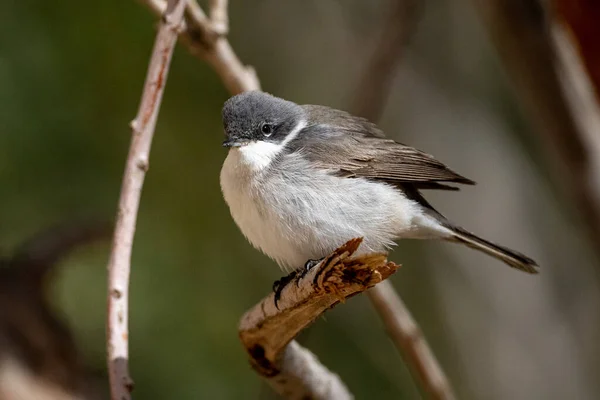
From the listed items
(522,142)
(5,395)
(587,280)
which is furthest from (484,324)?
(5,395)

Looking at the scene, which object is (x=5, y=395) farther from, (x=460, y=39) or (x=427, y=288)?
(x=460, y=39)

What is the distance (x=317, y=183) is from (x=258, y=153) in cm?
23

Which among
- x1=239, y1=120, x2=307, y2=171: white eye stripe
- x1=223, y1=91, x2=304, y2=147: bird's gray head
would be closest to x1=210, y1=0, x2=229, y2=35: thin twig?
x1=223, y1=91, x2=304, y2=147: bird's gray head

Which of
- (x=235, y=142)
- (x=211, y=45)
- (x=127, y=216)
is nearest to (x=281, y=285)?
(x=235, y=142)

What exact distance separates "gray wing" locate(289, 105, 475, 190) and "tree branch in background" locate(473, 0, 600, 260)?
2.55 feet

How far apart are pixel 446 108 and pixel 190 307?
2035 millimetres

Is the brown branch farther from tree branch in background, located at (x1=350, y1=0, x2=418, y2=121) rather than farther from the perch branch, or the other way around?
tree branch in background, located at (x1=350, y1=0, x2=418, y2=121)

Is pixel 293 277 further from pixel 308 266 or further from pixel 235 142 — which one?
pixel 235 142

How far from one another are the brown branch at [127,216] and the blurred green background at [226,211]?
1948mm

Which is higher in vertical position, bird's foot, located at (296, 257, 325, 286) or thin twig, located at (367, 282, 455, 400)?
bird's foot, located at (296, 257, 325, 286)

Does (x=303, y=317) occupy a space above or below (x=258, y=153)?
below

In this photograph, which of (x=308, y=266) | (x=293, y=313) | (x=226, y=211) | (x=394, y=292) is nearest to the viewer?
(x=293, y=313)

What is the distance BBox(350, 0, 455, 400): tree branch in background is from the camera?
10.0ft

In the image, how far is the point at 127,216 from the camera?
2107 mm
